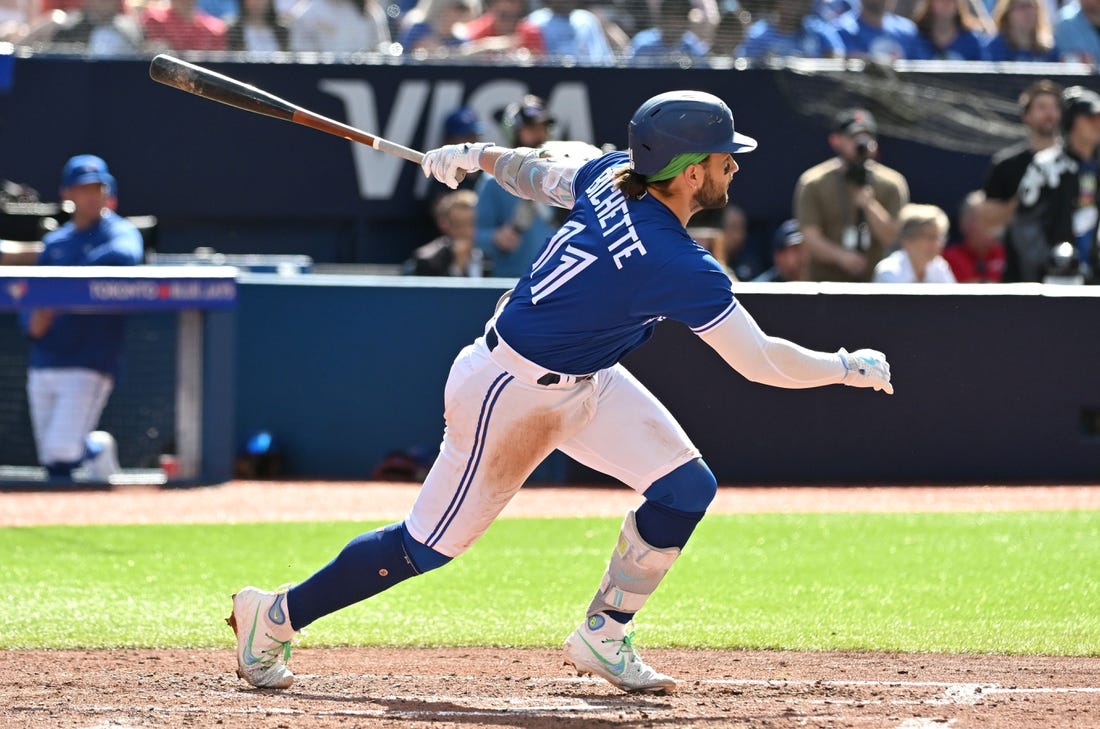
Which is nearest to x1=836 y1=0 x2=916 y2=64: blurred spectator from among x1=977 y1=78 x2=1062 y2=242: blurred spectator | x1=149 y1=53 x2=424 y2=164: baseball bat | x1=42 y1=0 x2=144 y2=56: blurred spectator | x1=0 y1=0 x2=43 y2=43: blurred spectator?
x1=977 y1=78 x2=1062 y2=242: blurred spectator

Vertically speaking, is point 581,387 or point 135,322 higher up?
point 581,387

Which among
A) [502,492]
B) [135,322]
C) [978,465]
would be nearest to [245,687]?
[502,492]

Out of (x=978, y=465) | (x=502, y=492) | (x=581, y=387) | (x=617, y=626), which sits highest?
(x=581, y=387)

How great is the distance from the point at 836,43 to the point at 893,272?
3.05 m

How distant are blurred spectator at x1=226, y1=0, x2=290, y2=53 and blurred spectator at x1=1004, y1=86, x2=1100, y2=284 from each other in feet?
18.6

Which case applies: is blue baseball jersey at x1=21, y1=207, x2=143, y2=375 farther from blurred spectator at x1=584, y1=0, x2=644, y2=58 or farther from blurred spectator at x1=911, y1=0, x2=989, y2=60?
blurred spectator at x1=911, y1=0, x2=989, y2=60

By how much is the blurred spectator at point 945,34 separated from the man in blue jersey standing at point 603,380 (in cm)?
906

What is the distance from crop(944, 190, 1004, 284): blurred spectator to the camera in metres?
12.5

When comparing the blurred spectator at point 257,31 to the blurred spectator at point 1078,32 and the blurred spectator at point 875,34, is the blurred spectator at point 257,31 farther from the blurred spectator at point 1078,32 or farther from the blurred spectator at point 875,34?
the blurred spectator at point 1078,32

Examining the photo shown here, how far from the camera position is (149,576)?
7672 millimetres

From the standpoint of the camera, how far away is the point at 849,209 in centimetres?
1187

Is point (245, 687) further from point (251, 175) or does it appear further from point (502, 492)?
point (251, 175)

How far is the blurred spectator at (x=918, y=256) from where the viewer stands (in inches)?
432

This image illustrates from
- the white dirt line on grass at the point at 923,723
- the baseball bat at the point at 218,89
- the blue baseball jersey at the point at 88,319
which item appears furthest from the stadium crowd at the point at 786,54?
the white dirt line on grass at the point at 923,723
